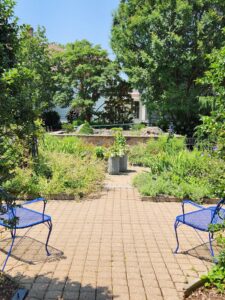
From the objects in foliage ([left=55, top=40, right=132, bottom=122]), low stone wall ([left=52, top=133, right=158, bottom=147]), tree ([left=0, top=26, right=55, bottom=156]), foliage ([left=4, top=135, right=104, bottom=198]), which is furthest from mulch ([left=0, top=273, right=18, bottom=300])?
foliage ([left=55, top=40, right=132, bottom=122])

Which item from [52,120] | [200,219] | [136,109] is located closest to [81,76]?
[52,120]

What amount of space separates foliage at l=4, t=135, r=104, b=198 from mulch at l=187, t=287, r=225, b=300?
422cm

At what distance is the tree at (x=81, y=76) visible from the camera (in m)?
23.0

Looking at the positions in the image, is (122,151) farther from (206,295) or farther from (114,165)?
(206,295)

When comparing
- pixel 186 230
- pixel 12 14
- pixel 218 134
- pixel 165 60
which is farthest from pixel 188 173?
pixel 165 60

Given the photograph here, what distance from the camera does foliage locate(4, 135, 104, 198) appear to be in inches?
289

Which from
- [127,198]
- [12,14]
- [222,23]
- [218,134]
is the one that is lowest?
[127,198]

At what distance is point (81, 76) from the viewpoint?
76.9ft

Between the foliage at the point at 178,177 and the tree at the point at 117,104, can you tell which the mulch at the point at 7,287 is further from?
the tree at the point at 117,104

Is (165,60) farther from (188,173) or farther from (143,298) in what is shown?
(143,298)

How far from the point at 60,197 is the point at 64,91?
17.1 meters

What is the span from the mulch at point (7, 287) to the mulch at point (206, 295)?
5.73 feet

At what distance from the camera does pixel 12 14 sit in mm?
2832

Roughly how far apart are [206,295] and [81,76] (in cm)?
2146
